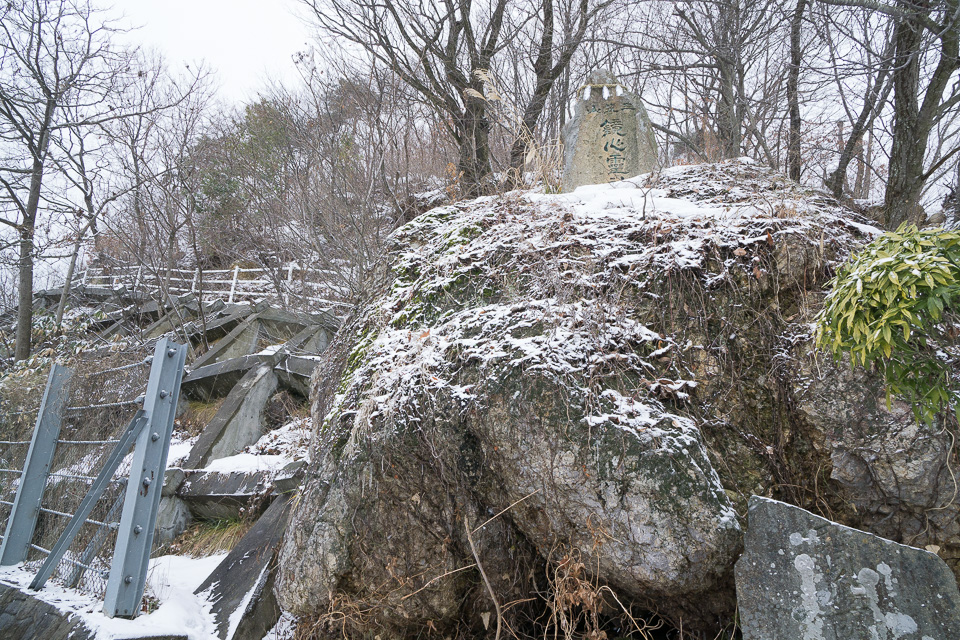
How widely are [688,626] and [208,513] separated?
4.83 metres

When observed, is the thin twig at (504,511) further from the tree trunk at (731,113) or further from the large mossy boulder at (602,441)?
the tree trunk at (731,113)

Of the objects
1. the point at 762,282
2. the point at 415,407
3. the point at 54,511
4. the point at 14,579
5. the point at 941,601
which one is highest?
the point at 762,282

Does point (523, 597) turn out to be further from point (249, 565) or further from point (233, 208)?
point (233, 208)

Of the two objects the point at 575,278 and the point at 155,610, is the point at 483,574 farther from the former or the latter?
the point at 155,610

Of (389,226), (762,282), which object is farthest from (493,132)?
(762,282)

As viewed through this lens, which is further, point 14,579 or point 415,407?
point 14,579

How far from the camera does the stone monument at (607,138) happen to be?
5496 millimetres

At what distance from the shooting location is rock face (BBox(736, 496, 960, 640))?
73.9 inches

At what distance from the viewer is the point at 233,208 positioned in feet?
40.2

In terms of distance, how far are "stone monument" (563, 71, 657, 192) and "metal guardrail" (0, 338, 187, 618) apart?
13.7 ft

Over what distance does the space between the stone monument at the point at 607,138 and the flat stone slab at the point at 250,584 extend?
4.35 metres

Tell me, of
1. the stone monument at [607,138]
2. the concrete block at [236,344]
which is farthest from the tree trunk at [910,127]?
the concrete block at [236,344]

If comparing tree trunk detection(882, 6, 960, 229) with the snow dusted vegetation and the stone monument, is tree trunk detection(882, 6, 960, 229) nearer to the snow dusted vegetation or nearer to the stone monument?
the snow dusted vegetation

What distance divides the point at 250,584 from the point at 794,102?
969 cm
